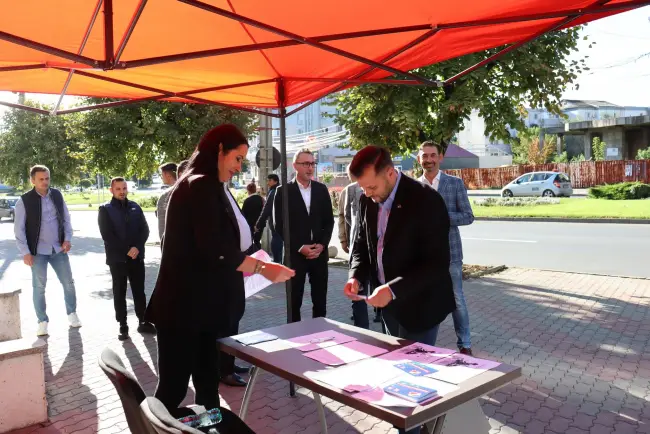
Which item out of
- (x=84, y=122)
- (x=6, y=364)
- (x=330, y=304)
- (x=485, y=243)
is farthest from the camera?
(x=485, y=243)

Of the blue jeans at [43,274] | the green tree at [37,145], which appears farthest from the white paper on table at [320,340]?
the green tree at [37,145]

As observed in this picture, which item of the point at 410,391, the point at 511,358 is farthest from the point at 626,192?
the point at 410,391

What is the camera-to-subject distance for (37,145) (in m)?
22.7

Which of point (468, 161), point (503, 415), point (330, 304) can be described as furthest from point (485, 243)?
point (468, 161)

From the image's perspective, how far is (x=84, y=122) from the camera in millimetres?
12945

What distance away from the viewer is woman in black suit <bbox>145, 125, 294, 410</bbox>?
2805 mm

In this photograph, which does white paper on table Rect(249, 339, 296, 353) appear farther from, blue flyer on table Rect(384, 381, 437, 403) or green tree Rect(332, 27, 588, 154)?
green tree Rect(332, 27, 588, 154)

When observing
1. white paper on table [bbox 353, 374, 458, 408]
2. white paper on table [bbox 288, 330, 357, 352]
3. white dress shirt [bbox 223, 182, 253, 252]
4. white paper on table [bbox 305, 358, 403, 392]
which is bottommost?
white paper on table [bbox 288, 330, 357, 352]

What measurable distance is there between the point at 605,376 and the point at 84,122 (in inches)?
476

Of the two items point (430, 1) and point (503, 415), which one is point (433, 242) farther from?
point (503, 415)

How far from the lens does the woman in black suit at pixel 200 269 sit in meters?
2.80

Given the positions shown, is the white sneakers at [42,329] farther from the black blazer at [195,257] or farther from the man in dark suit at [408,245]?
the man in dark suit at [408,245]

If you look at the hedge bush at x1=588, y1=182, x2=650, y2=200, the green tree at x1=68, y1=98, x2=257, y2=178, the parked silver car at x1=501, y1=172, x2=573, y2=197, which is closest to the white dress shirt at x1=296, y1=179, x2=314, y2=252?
the green tree at x1=68, y1=98, x2=257, y2=178

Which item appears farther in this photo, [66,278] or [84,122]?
[84,122]
